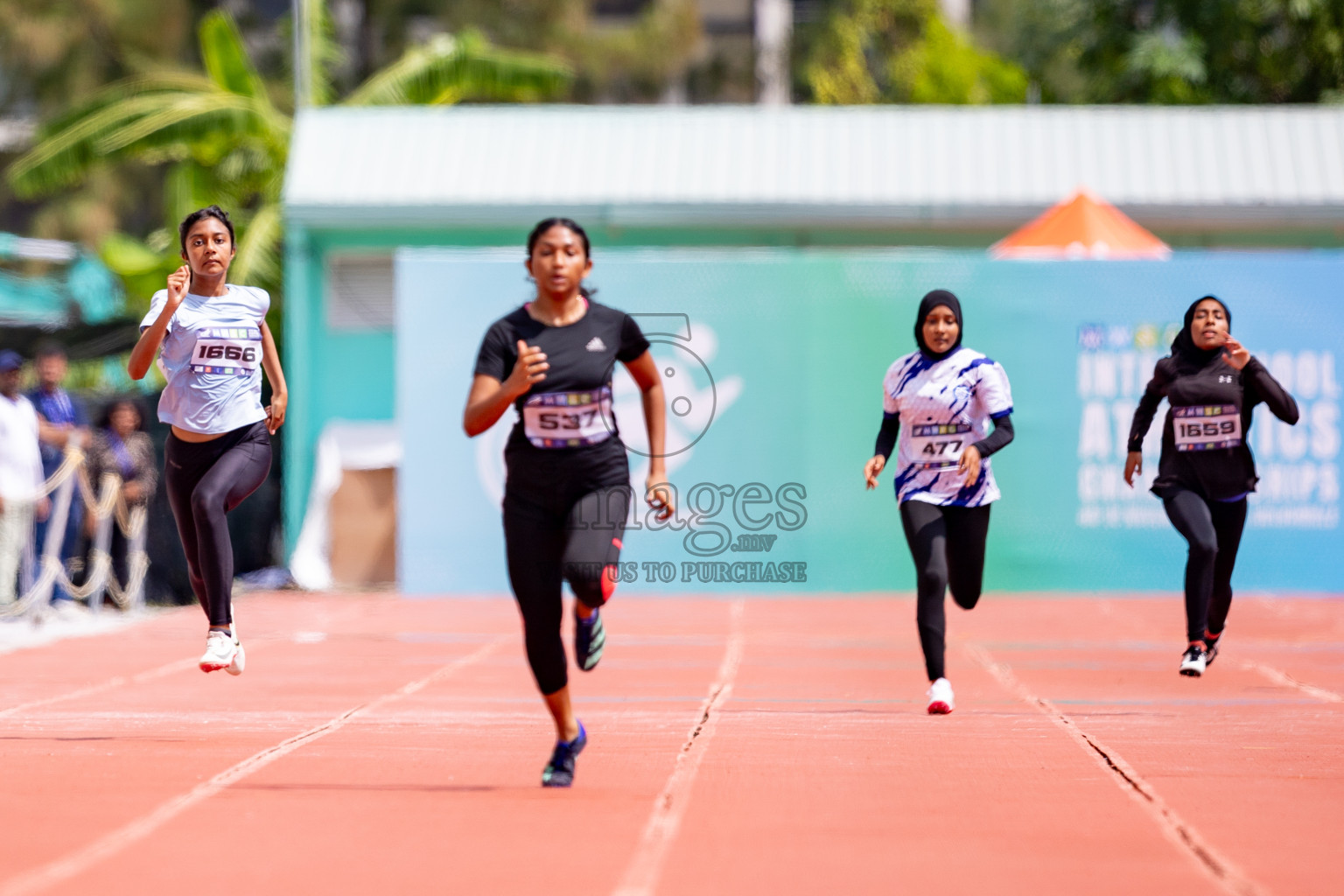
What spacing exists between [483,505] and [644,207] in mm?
4091

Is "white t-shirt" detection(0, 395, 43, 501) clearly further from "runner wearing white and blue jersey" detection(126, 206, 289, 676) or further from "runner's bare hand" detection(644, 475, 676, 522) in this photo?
"runner's bare hand" detection(644, 475, 676, 522)

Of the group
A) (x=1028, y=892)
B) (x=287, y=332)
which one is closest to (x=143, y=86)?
(x=287, y=332)

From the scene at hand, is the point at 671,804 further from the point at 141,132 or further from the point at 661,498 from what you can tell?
the point at 141,132

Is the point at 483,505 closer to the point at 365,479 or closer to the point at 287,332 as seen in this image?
the point at 365,479

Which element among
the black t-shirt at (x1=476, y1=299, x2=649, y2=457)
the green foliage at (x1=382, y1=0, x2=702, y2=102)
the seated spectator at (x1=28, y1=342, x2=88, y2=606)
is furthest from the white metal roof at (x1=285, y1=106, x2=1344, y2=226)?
the green foliage at (x1=382, y1=0, x2=702, y2=102)

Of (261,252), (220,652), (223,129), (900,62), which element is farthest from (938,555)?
(900,62)

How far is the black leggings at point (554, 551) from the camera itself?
6.11 m

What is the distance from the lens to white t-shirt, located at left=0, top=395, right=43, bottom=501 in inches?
529

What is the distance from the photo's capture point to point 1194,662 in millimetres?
9891

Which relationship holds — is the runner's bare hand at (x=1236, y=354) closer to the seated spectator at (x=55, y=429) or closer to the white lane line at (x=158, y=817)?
the white lane line at (x=158, y=817)

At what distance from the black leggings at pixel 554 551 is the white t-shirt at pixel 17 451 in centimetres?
842

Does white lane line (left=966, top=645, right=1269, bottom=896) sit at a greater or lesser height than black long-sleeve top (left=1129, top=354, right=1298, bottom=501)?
lesser

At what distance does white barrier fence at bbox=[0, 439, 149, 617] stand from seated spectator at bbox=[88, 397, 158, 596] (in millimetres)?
→ 57

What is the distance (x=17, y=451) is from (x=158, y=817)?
8.42 meters
